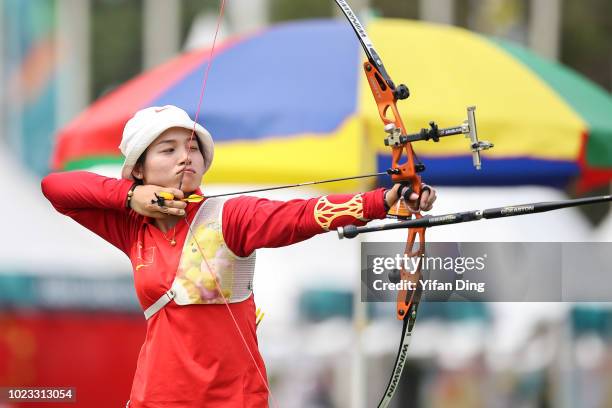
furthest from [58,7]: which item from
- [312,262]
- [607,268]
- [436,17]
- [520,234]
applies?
[607,268]

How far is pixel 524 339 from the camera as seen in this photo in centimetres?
646

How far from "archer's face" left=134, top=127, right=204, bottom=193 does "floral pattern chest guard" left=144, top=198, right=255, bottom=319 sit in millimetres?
88

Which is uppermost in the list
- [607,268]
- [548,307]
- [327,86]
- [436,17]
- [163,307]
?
[436,17]

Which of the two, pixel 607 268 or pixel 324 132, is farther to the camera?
pixel 324 132

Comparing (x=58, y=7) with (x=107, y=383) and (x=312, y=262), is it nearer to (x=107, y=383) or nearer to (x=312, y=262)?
(x=312, y=262)

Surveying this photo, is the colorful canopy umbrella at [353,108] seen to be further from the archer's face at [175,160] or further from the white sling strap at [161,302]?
the white sling strap at [161,302]

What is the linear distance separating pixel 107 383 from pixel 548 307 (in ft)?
8.71

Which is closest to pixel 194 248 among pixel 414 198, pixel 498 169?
pixel 414 198

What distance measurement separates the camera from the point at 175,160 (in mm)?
2473

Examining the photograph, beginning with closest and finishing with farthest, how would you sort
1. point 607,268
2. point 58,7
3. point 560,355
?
point 607,268 → point 560,355 → point 58,7

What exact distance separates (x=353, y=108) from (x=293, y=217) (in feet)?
5.89

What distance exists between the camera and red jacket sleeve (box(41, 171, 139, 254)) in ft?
8.24
